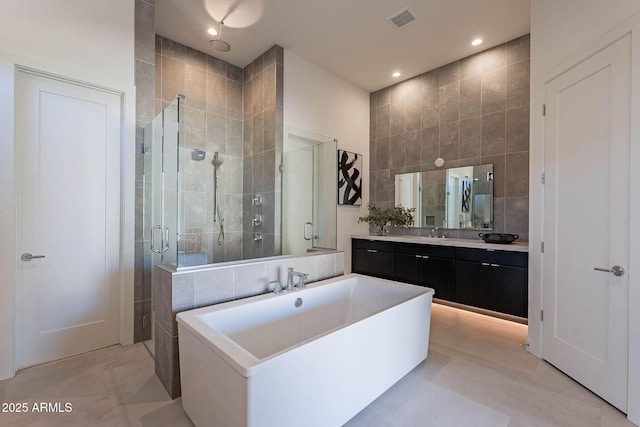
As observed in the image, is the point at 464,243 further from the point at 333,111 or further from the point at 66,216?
the point at 66,216

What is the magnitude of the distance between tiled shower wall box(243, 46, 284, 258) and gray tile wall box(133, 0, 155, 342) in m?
1.07

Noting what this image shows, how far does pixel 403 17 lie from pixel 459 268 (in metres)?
2.96

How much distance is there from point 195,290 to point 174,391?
25.5 inches

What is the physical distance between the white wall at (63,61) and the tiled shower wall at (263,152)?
1.51 m

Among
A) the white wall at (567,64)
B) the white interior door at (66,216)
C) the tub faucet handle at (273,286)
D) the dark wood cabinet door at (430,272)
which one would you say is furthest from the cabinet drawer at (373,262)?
the white interior door at (66,216)

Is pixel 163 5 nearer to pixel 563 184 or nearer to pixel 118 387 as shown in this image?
pixel 118 387

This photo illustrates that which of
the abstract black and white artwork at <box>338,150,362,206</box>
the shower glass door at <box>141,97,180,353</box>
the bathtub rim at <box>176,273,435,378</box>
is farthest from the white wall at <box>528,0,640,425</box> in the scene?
the shower glass door at <box>141,97,180,353</box>

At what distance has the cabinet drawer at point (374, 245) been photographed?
4.23m

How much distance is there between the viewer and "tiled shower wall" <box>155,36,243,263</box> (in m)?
3.35

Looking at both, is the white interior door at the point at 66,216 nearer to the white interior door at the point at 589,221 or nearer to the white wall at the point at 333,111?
the white wall at the point at 333,111

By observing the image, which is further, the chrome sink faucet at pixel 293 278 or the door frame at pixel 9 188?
the chrome sink faucet at pixel 293 278

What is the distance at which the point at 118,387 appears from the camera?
2004mm

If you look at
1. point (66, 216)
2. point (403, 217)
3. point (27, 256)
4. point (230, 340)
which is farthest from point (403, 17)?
point (27, 256)

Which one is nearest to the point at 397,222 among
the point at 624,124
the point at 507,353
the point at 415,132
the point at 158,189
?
the point at 415,132
